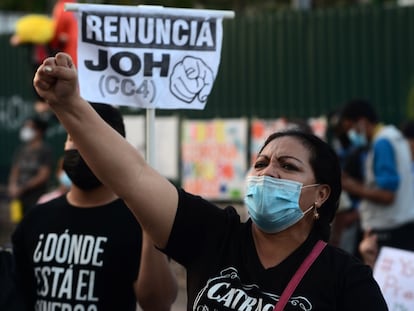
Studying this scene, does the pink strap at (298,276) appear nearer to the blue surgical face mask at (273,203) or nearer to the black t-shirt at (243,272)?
the black t-shirt at (243,272)

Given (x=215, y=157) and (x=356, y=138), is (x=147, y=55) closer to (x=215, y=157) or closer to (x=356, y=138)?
(x=356, y=138)

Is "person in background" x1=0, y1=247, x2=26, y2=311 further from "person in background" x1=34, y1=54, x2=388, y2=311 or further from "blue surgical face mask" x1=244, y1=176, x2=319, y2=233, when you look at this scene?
"blue surgical face mask" x1=244, y1=176, x2=319, y2=233

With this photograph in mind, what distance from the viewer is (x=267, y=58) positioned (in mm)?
13945

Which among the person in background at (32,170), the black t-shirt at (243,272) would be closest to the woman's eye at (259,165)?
the black t-shirt at (243,272)

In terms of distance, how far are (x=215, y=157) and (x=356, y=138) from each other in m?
5.47

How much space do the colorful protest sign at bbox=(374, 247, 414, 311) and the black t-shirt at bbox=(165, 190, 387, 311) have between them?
2.63 metres

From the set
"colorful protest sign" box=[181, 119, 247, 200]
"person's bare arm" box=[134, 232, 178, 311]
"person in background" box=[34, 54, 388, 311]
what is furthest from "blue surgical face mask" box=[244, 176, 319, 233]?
"colorful protest sign" box=[181, 119, 247, 200]

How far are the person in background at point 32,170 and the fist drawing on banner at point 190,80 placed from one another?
776cm

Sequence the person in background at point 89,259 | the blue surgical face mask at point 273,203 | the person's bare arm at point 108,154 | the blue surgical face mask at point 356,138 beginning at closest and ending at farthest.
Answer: the person's bare arm at point 108,154 < the blue surgical face mask at point 273,203 < the person in background at point 89,259 < the blue surgical face mask at point 356,138

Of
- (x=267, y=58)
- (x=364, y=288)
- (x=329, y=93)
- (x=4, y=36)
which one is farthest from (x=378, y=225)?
(x=4, y=36)

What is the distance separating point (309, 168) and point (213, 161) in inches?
411

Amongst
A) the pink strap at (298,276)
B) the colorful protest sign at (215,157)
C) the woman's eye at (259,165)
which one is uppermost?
the woman's eye at (259,165)

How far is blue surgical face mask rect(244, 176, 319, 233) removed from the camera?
3.38 m

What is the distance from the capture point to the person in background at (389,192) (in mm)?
7426
